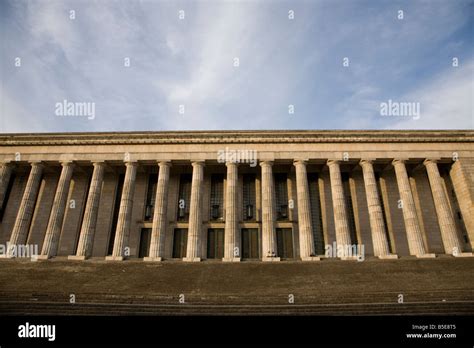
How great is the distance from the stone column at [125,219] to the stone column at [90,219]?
2.15 metres

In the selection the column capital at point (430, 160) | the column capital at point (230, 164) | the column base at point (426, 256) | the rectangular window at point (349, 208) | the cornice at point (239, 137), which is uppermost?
the cornice at point (239, 137)

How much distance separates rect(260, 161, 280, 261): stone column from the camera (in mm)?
27862

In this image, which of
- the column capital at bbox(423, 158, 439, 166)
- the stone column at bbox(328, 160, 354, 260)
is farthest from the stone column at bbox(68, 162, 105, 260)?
the column capital at bbox(423, 158, 439, 166)

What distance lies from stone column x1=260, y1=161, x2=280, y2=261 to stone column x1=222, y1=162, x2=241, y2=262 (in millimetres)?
2433

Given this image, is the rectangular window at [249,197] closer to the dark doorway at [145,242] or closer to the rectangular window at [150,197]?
the rectangular window at [150,197]

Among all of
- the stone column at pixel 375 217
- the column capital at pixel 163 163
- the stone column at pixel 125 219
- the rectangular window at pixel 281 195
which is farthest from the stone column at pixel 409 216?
the stone column at pixel 125 219

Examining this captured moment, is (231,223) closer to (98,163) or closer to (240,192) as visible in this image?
(240,192)

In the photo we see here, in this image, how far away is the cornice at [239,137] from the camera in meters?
31.3

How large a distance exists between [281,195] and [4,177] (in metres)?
27.7

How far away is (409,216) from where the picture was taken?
29.1 meters

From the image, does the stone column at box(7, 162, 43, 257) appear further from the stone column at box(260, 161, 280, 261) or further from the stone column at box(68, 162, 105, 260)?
the stone column at box(260, 161, 280, 261)

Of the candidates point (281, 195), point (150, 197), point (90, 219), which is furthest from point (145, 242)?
point (281, 195)
